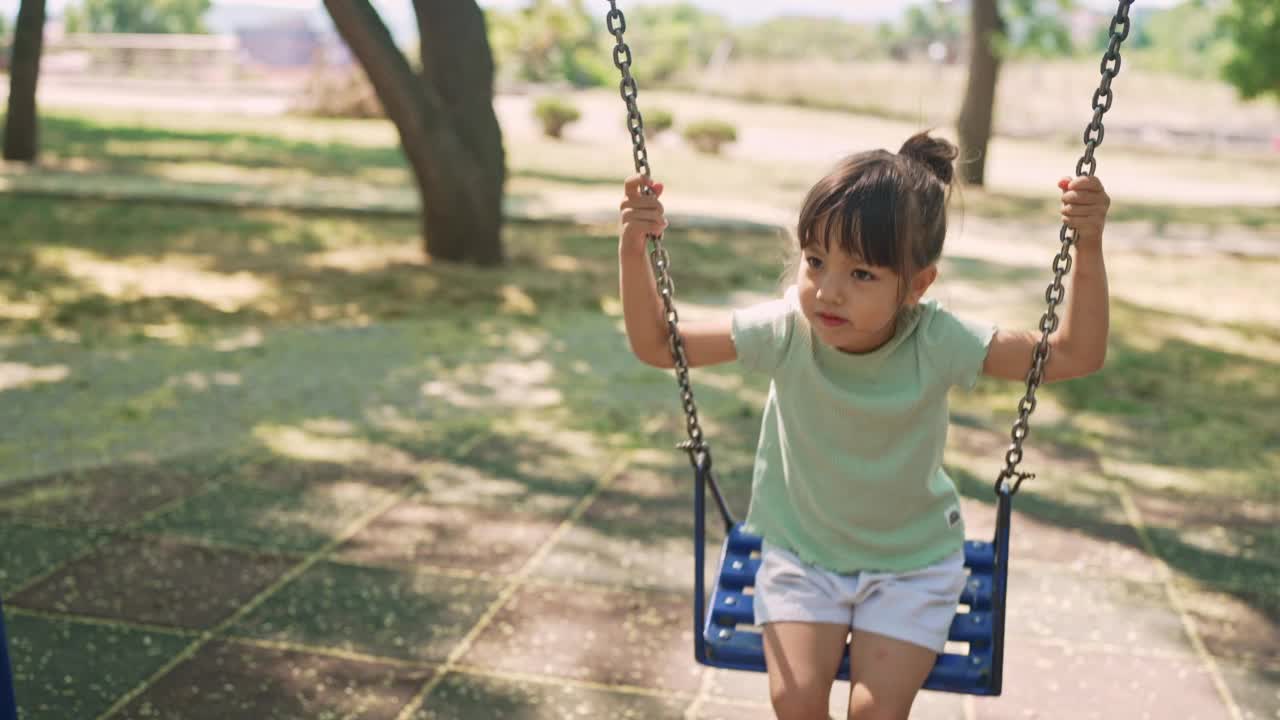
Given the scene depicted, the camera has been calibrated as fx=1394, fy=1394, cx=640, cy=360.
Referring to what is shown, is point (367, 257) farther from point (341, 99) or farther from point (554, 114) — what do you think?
point (341, 99)

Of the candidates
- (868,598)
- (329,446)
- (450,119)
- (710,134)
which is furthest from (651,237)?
(710,134)

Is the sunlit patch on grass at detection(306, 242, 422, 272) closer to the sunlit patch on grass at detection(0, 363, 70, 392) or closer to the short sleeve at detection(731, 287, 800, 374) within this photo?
the sunlit patch on grass at detection(0, 363, 70, 392)

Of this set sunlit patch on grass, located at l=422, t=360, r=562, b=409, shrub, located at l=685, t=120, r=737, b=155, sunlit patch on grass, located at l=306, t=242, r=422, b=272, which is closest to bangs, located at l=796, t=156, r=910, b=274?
sunlit patch on grass, located at l=422, t=360, r=562, b=409

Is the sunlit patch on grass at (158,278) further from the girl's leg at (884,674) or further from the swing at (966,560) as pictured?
the girl's leg at (884,674)

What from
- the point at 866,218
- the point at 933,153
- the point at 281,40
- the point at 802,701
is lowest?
the point at 281,40

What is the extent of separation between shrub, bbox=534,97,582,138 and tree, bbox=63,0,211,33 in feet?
→ 193

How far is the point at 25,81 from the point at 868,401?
13.8 meters

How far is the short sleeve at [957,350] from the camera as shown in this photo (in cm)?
256

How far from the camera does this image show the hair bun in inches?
100

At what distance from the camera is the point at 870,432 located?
256 centimetres

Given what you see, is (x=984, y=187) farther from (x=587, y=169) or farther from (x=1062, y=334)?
(x=1062, y=334)

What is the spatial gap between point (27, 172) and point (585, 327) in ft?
28.9

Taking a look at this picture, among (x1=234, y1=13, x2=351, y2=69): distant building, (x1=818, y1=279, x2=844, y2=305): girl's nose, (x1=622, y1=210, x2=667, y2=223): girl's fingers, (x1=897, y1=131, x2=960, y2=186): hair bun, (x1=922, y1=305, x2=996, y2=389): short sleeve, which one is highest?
(x1=897, y1=131, x2=960, y2=186): hair bun

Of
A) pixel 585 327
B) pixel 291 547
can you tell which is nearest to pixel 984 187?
pixel 585 327
